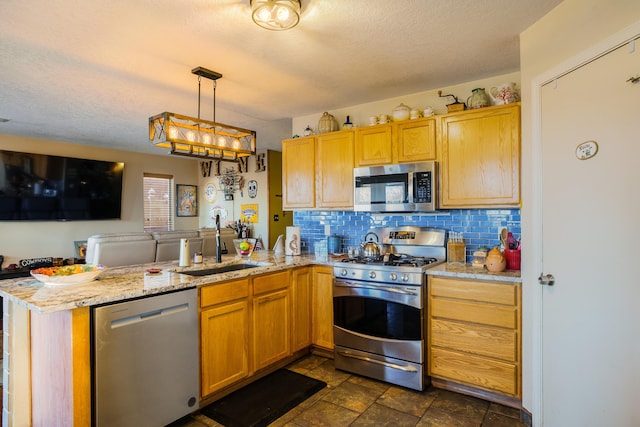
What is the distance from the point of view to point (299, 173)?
3.79 metres

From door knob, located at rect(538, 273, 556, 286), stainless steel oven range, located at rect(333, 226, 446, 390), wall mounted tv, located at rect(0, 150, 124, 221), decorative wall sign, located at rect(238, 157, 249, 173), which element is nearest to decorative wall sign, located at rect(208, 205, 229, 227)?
decorative wall sign, located at rect(238, 157, 249, 173)

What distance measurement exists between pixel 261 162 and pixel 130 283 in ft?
14.8

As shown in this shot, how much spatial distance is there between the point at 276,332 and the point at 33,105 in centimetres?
335

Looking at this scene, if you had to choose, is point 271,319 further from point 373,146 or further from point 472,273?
point 373,146

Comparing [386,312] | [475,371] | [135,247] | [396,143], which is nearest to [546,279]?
[475,371]

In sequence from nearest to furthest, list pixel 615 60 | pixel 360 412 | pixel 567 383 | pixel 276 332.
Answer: pixel 615 60, pixel 567 383, pixel 360 412, pixel 276 332

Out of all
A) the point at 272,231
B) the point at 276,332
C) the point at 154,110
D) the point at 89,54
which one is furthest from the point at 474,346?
the point at 272,231

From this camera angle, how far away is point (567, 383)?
1925 millimetres

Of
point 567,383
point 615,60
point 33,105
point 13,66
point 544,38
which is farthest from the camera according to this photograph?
point 33,105

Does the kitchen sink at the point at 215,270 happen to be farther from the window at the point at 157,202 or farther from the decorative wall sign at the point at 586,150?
the window at the point at 157,202

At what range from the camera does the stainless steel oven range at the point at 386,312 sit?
104 inches

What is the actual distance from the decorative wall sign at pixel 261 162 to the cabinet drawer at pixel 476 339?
4553mm

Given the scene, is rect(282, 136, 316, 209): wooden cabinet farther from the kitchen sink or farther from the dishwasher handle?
the dishwasher handle

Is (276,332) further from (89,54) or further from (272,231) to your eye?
(272,231)
